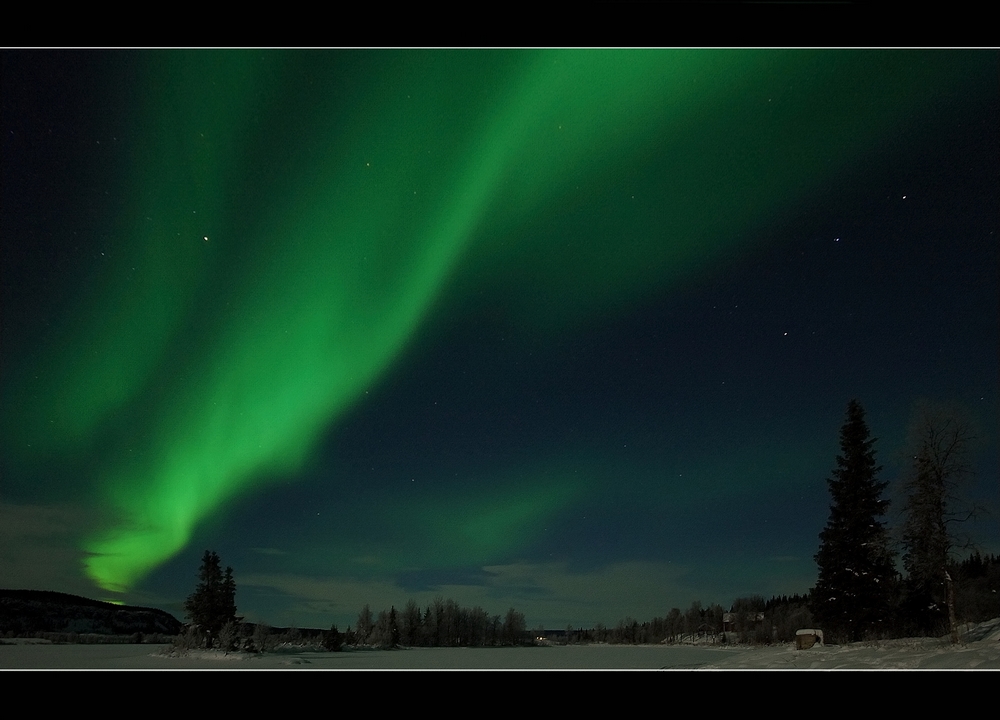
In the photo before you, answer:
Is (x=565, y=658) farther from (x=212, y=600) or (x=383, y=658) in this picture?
(x=212, y=600)

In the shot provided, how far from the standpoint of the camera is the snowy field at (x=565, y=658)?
3121mm

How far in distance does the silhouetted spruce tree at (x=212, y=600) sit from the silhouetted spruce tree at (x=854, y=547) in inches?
122

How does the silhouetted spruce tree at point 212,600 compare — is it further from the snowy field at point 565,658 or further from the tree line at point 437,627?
the tree line at point 437,627

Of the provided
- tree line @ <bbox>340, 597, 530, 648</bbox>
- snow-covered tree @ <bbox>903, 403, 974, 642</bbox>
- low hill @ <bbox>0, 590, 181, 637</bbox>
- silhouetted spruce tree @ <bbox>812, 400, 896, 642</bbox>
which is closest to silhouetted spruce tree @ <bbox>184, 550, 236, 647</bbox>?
low hill @ <bbox>0, 590, 181, 637</bbox>

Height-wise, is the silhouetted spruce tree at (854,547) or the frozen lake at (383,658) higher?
the silhouetted spruce tree at (854,547)

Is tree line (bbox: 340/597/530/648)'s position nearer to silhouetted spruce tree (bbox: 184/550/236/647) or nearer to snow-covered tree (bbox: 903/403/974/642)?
silhouetted spruce tree (bbox: 184/550/236/647)

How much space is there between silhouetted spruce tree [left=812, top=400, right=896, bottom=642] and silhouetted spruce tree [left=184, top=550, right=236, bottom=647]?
10.2ft

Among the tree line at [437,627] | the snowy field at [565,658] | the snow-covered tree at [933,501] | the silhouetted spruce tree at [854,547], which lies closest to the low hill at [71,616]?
the snowy field at [565,658]

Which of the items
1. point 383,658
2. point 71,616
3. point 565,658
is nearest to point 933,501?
point 565,658

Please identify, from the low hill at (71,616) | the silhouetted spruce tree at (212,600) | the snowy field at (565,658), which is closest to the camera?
the snowy field at (565,658)

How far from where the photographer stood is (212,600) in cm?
353
